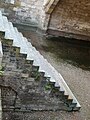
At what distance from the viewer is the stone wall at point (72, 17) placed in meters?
16.6

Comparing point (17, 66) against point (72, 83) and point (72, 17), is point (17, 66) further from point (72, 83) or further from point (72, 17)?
point (72, 17)

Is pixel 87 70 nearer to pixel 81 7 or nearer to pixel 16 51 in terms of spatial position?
pixel 81 7

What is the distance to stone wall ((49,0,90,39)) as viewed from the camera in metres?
16.6

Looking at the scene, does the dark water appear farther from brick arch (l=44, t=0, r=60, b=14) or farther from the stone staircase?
the stone staircase

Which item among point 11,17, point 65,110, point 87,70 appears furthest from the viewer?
point 11,17

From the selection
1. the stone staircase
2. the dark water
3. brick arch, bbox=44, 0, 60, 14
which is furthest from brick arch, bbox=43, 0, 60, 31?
the stone staircase

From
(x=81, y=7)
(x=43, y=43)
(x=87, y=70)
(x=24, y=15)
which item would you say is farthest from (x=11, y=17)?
(x=87, y=70)

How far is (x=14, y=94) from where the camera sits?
372 inches

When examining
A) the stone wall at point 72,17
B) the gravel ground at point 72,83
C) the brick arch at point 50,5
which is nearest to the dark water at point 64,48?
the gravel ground at point 72,83

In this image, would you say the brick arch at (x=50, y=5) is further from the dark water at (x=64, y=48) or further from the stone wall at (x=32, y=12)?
the dark water at (x=64, y=48)

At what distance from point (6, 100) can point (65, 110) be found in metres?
1.94

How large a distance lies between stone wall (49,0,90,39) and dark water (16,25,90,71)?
0.64 metres

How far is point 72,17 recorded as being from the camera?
1731cm

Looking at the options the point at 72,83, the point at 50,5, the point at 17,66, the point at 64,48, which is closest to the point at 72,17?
the point at 50,5
